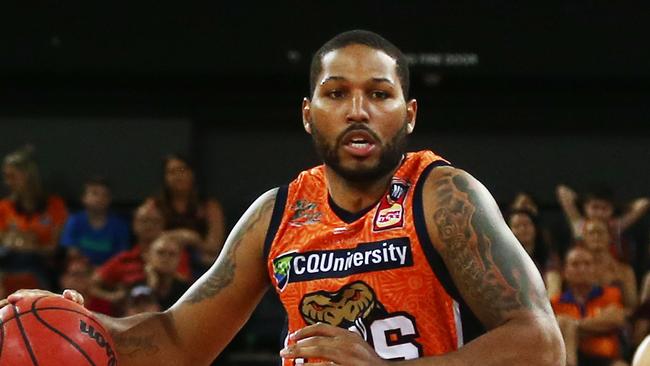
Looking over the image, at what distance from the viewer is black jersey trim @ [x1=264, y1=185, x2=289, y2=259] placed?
3596 millimetres

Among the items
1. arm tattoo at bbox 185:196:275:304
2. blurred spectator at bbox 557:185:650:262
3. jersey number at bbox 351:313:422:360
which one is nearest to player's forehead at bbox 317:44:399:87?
arm tattoo at bbox 185:196:275:304

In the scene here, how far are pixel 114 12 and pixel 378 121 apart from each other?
661cm

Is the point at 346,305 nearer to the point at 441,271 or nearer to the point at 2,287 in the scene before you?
the point at 441,271

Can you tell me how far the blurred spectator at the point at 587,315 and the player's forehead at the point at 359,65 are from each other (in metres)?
3.78

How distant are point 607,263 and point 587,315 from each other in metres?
0.53

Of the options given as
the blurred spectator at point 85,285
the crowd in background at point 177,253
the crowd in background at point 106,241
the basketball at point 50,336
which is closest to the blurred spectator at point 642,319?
the crowd in background at point 177,253

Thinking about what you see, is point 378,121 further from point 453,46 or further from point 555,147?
point 555,147

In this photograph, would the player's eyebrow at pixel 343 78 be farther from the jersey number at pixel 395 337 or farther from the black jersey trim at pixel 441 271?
the jersey number at pixel 395 337

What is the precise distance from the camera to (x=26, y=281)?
7.58 metres

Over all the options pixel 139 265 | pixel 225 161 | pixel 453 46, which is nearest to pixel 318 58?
pixel 139 265

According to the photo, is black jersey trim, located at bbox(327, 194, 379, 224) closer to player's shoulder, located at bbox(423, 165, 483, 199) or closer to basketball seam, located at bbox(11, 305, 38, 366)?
player's shoulder, located at bbox(423, 165, 483, 199)

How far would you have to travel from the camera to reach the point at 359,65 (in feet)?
10.9

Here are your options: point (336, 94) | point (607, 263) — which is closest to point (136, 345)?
point (336, 94)

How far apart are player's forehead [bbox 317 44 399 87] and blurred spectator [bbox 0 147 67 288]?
4803 mm
